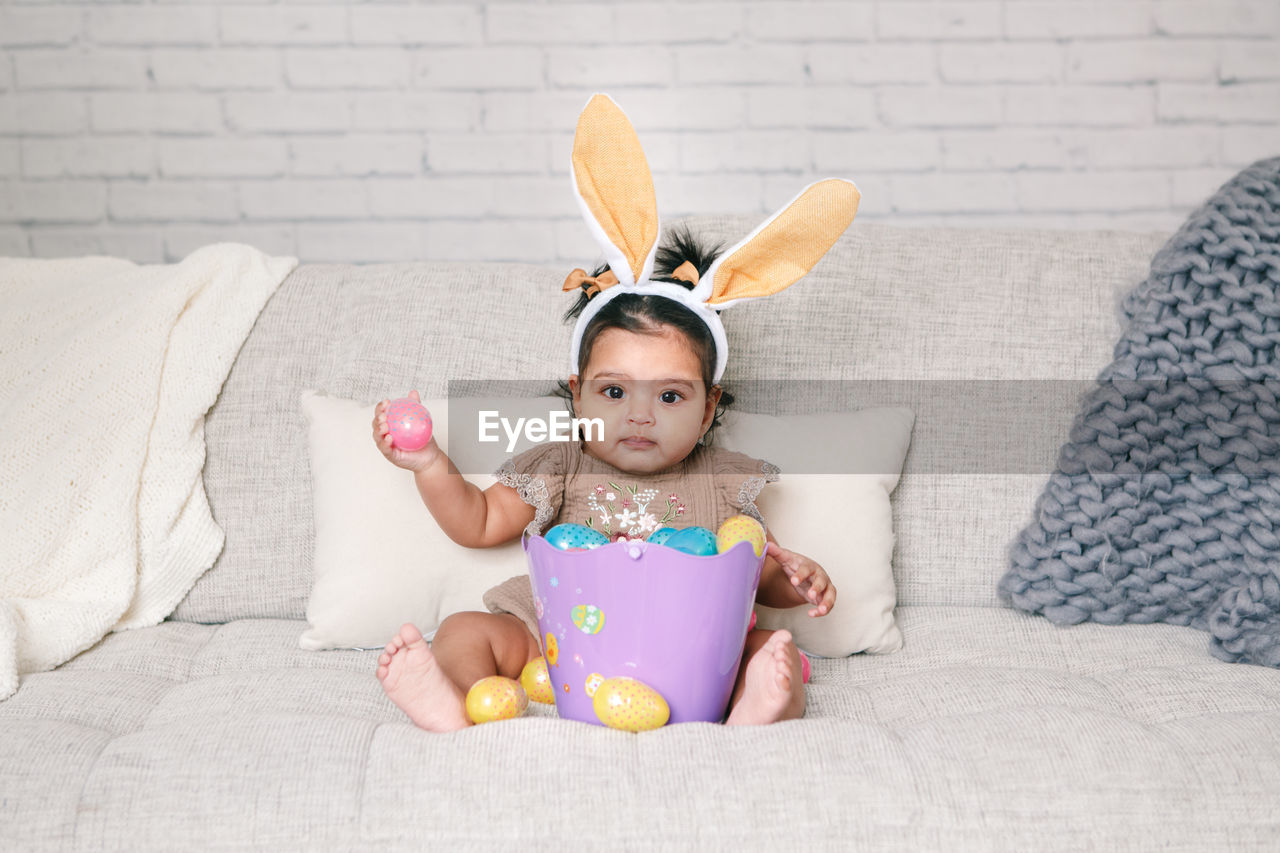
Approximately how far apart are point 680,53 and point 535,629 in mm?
1437

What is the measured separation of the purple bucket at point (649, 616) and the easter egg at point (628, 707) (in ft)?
0.07

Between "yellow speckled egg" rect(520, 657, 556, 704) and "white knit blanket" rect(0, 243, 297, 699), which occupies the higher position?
"white knit blanket" rect(0, 243, 297, 699)

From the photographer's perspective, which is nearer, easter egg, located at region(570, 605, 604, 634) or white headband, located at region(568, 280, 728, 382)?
easter egg, located at region(570, 605, 604, 634)

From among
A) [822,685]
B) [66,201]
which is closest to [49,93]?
[66,201]

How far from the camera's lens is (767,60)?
2191mm

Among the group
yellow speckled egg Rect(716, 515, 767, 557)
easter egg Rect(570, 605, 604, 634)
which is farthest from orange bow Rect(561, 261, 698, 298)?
easter egg Rect(570, 605, 604, 634)

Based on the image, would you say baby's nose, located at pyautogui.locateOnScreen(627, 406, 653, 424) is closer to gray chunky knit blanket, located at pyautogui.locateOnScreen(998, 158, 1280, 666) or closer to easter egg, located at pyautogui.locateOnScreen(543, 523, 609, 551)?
easter egg, located at pyautogui.locateOnScreen(543, 523, 609, 551)

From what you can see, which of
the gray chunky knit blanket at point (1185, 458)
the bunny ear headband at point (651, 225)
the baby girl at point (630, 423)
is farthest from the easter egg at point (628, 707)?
the gray chunky knit blanket at point (1185, 458)

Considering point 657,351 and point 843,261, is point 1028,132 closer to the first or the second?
point 843,261

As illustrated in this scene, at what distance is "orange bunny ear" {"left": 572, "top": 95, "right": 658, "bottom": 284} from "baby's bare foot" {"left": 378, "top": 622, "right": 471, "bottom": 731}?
0.50 meters

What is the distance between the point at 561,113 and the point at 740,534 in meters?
1.38

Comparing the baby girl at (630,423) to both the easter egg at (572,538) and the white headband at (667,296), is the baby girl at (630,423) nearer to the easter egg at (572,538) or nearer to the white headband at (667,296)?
the white headband at (667,296)

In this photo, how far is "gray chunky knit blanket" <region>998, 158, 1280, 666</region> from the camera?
1306 mm

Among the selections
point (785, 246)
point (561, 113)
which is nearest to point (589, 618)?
point (785, 246)
